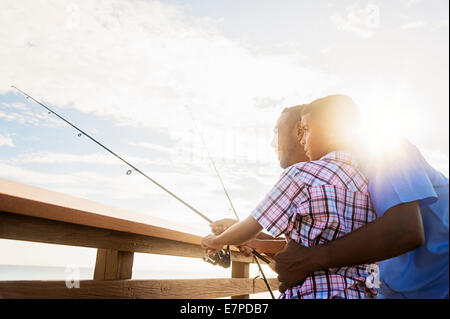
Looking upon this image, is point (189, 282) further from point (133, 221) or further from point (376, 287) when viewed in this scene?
point (376, 287)

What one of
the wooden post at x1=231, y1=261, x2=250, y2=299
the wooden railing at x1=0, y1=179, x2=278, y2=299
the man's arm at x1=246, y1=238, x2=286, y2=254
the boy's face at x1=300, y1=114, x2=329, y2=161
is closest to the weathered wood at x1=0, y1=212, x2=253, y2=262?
the wooden railing at x1=0, y1=179, x2=278, y2=299

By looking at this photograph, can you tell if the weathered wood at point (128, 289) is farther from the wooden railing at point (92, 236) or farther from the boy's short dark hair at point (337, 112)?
the boy's short dark hair at point (337, 112)

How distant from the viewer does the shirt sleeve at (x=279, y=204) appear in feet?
3.79

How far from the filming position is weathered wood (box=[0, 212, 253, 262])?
1157 mm

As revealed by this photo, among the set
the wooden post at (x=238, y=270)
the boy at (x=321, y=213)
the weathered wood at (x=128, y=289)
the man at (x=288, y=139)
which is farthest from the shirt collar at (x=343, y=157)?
the wooden post at (x=238, y=270)

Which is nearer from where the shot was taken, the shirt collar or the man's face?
the shirt collar

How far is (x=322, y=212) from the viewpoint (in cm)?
109

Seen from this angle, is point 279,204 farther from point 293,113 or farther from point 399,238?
point 293,113

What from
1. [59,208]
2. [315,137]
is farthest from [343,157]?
[59,208]

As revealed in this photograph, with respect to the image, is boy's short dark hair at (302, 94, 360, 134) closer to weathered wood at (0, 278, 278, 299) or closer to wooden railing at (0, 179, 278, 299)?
wooden railing at (0, 179, 278, 299)

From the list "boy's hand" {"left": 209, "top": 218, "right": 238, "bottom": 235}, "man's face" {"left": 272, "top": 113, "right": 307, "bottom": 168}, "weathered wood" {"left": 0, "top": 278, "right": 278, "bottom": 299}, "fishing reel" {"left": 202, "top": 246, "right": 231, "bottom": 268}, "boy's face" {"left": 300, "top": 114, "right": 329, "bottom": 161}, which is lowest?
"weathered wood" {"left": 0, "top": 278, "right": 278, "bottom": 299}

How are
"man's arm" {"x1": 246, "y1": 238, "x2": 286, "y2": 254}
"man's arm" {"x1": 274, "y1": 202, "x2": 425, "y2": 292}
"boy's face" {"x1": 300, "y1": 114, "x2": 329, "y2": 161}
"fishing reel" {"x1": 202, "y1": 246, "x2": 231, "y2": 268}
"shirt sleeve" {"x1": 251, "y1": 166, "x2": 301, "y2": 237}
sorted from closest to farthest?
"man's arm" {"x1": 274, "y1": 202, "x2": 425, "y2": 292} → "shirt sleeve" {"x1": 251, "y1": 166, "x2": 301, "y2": 237} → "boy's face" {"x1": 300, "y1": 114, "x2": 329, "y2": 161} → "man's arm" {"x1": 246, "y1": 238, "x2": 286, "y2": 254} → "fishing reel" {"x1": 202, "y1": 246, "x2": 231, "y2": 268}

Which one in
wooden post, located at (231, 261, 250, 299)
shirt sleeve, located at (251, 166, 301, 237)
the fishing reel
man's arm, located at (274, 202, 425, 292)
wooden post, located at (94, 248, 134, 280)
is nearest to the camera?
man's arm, located at (274, 202, 425, 292)

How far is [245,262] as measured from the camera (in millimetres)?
3246
